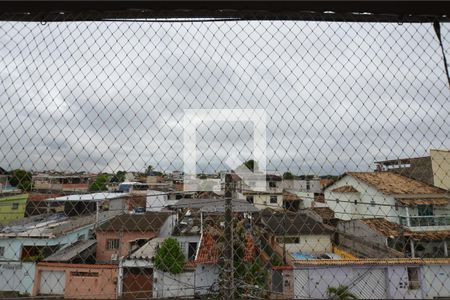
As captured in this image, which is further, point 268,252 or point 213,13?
point 268,252

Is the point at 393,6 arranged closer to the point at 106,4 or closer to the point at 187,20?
the point at 187,20

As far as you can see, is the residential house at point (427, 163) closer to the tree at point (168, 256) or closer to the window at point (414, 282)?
the window at point (414, 282)

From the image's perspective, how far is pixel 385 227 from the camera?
8.45 meters

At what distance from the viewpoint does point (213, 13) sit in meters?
1.05

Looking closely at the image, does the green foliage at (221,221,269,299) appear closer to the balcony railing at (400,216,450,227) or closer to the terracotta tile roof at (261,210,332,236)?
the terracotta tile roof at (261,210,332,236)

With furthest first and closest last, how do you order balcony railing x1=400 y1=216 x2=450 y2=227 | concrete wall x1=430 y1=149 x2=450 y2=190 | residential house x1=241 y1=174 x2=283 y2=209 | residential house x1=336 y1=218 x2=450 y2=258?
residential house x1=336 y1=218 x2=450 y2=258
balcony railing x1=400 y1=216 x2=450 y2=227
residential house x1=241 y1=174 x2=283 y2=209
concrete wall x1=430 y1=149 x2=450 y2=190

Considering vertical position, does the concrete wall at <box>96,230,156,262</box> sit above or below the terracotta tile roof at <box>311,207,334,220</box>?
below

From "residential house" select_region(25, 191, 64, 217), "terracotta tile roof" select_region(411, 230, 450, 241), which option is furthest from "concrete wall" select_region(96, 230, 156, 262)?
"terracotta tile roof" select_region(411, 230, 450, 241)

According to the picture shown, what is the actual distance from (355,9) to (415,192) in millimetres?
9871

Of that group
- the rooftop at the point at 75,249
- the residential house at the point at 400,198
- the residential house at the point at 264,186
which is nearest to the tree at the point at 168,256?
the residential house at the point at 264,186

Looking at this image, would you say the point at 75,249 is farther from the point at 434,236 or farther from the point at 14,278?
the point at 434,236

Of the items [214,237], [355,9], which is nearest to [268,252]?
[214,237]

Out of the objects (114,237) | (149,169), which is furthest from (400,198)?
(149,169)

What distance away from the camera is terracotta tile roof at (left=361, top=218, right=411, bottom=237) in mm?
8008
